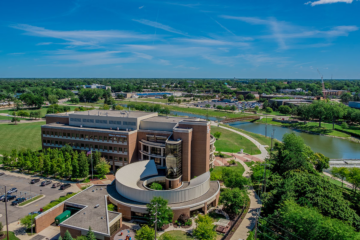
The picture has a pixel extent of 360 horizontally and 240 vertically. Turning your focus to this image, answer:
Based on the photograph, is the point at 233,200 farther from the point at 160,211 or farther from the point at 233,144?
the point at 233,144

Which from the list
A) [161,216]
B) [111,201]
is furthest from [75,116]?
[161,216]

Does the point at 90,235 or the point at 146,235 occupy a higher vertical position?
the point at 90,235

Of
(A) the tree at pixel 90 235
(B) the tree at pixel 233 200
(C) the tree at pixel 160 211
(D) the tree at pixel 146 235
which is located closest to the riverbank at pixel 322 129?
(B) the tree at pixel 233 200

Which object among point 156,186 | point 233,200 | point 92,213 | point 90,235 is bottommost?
point 92,213

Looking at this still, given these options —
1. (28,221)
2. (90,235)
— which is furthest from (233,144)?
(28,221)

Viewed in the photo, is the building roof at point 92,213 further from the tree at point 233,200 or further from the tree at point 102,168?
the tree at point 233,200

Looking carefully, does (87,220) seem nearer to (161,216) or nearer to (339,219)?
(161,216)

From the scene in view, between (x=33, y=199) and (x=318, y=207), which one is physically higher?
(x=318, y=207)
